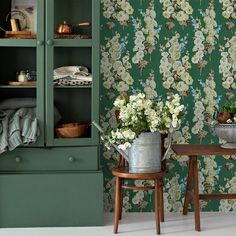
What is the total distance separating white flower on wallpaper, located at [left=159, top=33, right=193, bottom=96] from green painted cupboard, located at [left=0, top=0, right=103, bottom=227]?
0.72 m

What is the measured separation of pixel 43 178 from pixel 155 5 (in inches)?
70.8

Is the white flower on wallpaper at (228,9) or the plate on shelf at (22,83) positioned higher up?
the white flower on wallpaper at (228,9)

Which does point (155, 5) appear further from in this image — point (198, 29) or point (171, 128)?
point (171, 128)

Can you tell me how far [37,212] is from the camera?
435 cm

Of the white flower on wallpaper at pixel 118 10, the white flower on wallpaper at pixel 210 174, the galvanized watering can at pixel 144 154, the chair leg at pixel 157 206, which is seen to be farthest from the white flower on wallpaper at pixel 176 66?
the chair leg at pixel 157 206

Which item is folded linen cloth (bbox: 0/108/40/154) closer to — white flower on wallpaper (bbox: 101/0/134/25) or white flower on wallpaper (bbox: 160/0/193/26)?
white flower on wallpaper (bbox: 101/0/134/25)

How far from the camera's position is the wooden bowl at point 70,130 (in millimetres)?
4410

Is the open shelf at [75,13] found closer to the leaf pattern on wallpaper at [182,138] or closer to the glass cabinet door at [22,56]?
the glass cabinet door at [22,56]

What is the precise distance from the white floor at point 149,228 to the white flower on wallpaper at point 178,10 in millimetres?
1726

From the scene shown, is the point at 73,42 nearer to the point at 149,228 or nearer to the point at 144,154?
the point at 144,154

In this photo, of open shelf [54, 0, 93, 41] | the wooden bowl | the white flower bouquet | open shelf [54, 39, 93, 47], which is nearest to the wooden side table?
the white flower bouquet

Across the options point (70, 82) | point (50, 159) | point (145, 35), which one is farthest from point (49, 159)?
point (145, 35)

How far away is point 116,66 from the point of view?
4.83 meters

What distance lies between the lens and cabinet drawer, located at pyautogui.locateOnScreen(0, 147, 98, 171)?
4379 mm
